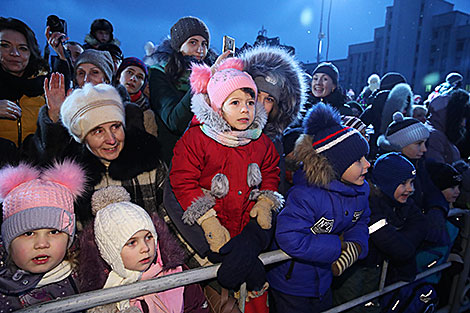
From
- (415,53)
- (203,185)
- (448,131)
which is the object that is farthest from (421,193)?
(415,53)

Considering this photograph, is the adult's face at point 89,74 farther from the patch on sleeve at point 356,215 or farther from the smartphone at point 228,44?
the patch on sleeve at point 356,215

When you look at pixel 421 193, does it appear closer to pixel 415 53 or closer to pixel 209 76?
pixel 209 76

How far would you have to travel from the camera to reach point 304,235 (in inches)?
75.9

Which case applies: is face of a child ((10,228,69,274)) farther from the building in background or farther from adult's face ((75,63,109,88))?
the building in background

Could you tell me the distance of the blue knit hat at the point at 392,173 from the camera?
2457mm

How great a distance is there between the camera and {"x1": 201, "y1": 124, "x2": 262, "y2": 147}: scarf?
189 cm

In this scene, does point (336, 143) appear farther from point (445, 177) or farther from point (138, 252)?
point (445, 177)

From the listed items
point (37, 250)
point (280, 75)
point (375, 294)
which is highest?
point (280, 75)

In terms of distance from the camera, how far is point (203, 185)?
1.94 meters

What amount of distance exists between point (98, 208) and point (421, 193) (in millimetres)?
3039

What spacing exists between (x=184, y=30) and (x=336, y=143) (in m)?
1.75

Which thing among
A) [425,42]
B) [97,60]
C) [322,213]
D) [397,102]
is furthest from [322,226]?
[425,42]

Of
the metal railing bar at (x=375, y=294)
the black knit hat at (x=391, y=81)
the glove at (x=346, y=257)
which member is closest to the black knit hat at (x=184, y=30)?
the glove at (x=346, y=257)

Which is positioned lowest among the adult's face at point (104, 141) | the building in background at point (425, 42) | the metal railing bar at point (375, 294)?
the metal railing bar at point (375, 294)
